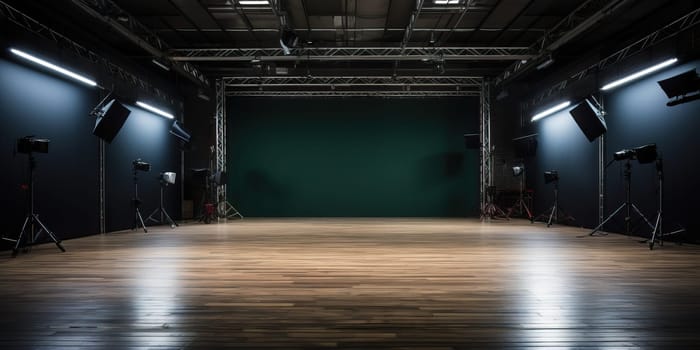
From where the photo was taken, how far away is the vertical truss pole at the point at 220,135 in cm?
1188

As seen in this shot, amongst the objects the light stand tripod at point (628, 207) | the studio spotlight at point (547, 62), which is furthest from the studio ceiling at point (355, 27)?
the light stand tripod at point (628, 207)

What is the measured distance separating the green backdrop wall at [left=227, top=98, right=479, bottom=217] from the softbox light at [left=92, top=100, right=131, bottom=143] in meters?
5.66

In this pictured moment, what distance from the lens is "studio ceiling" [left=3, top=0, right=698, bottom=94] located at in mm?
7273

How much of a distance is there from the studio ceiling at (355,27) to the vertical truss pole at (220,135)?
3.08ft

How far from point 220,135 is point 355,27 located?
5.28 m

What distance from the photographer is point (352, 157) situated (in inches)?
533

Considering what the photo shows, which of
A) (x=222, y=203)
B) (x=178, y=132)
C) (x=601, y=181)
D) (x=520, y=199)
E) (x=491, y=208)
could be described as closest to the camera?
(x=601, y=181)

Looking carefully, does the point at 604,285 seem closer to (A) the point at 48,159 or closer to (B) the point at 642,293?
(B) the point at 642,293

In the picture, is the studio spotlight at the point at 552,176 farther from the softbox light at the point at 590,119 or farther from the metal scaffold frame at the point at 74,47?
the metal scaffold frame at the point at 74,47

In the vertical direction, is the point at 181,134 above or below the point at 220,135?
below

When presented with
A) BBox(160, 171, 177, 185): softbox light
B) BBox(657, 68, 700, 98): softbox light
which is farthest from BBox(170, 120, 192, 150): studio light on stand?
BBox(657, 68, 700, 98): softbox light

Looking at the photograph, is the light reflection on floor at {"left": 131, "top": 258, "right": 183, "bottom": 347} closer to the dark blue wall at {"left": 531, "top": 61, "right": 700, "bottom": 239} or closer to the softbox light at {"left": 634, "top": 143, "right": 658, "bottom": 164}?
the softbox light at {"left": 634, "top": 143, "right": 658, "bottom": 164}

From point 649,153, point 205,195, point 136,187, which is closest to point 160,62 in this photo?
point 136,187

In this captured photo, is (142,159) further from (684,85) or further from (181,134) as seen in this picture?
(684,85)
